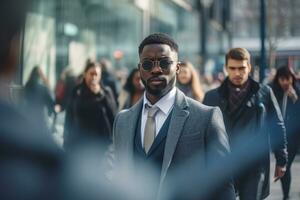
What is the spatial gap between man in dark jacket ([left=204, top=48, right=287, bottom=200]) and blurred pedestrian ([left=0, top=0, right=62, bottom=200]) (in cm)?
428

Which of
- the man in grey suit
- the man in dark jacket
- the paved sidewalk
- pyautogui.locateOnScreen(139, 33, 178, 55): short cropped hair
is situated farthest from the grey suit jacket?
the paved sidewalk

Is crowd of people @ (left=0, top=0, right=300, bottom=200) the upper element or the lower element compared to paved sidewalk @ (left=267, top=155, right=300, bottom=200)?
upper

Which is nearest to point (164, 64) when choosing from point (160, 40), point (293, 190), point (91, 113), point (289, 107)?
point (160, 40)

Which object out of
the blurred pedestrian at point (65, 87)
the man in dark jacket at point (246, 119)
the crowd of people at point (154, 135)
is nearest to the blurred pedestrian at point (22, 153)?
the crowd of people at point (154, 135)

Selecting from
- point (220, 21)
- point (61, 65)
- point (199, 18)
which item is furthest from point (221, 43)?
point (61, 65)

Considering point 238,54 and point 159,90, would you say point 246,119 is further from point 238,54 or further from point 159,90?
point 159,90

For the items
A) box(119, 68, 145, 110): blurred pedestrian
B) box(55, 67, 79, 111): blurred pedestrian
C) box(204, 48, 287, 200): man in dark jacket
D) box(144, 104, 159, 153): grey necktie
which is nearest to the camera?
box(144, 104, 159, 153): grey necktie

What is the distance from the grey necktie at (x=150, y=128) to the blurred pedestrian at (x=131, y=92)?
5.57 meters

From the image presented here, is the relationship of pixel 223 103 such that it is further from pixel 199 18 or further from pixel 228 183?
pixel 199 18

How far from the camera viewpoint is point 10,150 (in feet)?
3.84

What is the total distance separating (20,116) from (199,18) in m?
45.0

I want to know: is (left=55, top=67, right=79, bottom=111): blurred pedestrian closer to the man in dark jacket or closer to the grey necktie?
the man in dark jacket

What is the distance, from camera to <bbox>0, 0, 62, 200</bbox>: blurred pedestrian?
1.16 m

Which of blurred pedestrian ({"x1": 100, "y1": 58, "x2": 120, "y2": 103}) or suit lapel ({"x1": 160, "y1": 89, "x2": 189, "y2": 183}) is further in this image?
blurred pedestrian ({"x1": 100, "y1": 58, "x2": 120, "y2": 103})
